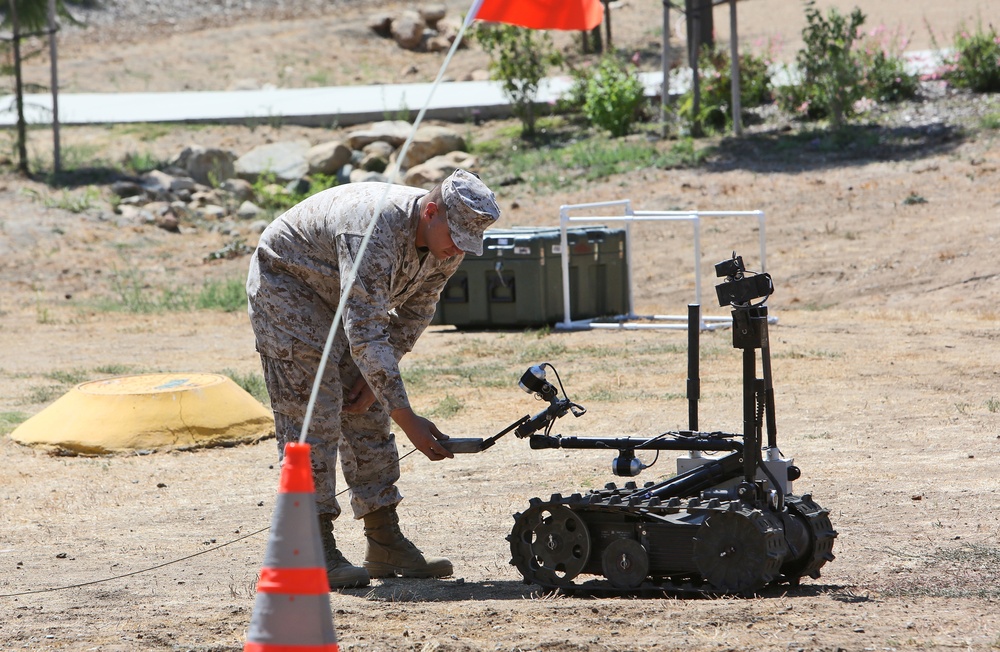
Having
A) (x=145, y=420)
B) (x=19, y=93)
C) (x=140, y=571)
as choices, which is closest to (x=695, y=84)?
(x=19, y=93)

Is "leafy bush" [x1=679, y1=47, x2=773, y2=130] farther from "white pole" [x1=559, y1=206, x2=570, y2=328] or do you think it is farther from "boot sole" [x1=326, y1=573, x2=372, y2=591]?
"boot sole" [x1=326, y1=573, x2=372, y2=591]

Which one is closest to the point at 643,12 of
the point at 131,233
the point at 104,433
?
the point at 131,233

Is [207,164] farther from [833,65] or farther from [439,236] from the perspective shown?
[439,236]

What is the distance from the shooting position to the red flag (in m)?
9.26

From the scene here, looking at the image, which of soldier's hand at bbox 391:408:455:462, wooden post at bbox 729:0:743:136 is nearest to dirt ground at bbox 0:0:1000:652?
soldier's hand at bbox 391:408:455:462

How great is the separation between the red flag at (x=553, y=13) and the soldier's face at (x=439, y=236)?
15.3 feet

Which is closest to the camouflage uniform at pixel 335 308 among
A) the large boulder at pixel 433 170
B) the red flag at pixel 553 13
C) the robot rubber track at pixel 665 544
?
the robot rubber track at pixel 665 544

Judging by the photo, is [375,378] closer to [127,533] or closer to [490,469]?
[127,533]

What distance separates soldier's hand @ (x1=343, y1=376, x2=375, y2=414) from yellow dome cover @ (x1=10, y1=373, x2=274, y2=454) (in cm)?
389

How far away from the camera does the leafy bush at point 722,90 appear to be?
2266 centimetres

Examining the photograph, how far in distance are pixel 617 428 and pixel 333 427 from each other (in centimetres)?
385

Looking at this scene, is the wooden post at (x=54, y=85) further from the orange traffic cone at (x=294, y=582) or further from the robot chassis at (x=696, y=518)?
the orange traffic cone at (x=294, y=582)

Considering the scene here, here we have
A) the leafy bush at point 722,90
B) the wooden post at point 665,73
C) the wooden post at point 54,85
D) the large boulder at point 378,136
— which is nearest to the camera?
the wooden post at point 54,85

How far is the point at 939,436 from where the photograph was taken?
7.81 metres
